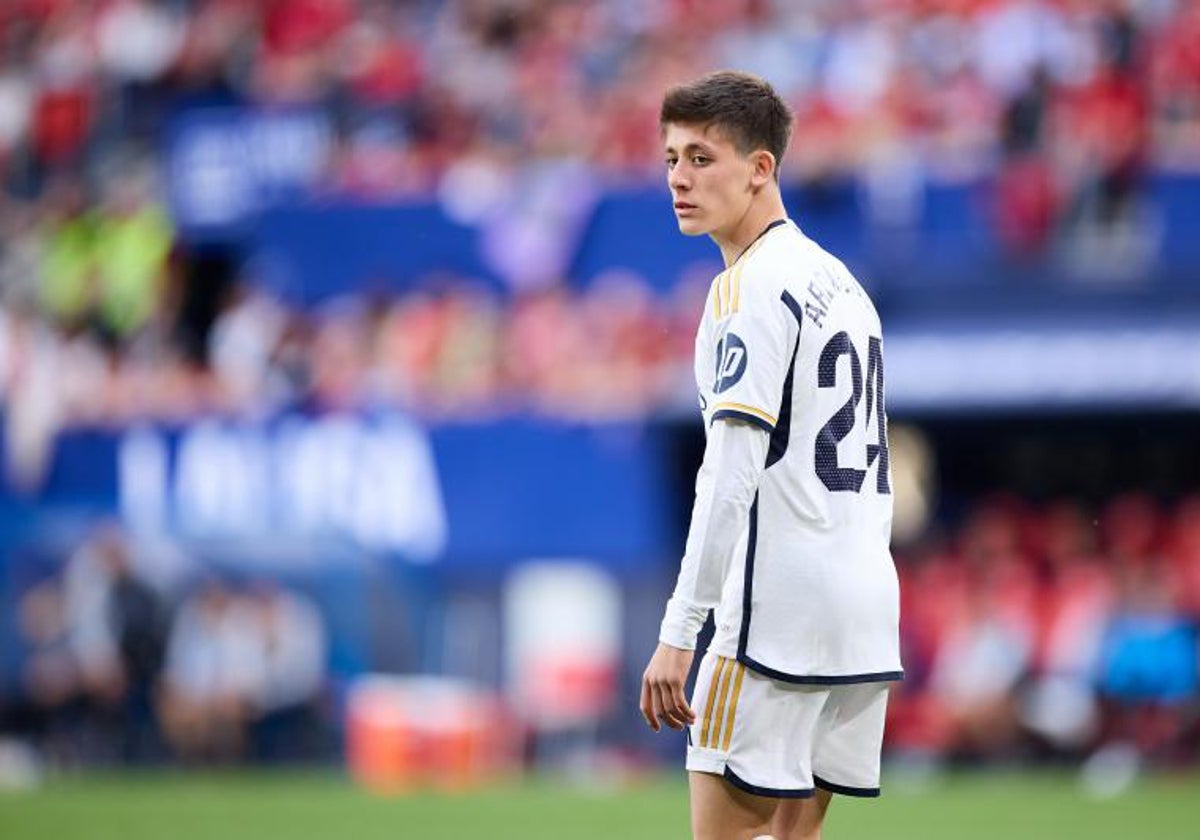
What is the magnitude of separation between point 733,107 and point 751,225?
28 centimetres

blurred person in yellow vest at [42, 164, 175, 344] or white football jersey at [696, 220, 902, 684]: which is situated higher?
blurred person in yellow vest at [42, 164, 175, 344]

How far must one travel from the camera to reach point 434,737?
1504 cm

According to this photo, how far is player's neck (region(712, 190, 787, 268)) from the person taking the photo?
5.05m

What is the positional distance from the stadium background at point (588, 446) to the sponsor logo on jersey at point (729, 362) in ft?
27.2

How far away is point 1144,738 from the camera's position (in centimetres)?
1373

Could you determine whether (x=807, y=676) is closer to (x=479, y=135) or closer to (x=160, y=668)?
(x=160, y=668)

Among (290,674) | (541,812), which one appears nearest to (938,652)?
(541,812)

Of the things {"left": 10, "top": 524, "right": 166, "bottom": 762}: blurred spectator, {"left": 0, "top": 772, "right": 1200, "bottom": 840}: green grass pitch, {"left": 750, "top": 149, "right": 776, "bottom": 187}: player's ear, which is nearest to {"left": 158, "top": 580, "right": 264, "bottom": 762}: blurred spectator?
{"left": 10, "top": 524, "right": 166, "bottom": 762}: blurred spectator

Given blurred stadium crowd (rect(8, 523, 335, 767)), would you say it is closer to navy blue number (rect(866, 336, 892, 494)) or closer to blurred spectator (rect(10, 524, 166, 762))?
blurred spectator (rect(10, 524, 166, 762))

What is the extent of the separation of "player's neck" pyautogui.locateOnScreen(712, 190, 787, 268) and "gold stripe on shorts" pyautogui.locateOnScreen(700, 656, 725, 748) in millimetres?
930

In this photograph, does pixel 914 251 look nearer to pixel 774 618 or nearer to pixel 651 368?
pixel 651 368

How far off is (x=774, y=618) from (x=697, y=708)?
27cm

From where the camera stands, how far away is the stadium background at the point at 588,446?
46.3ft

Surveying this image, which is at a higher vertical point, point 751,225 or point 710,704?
point 751,225
